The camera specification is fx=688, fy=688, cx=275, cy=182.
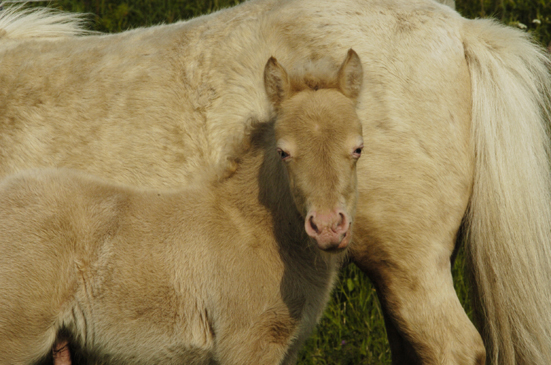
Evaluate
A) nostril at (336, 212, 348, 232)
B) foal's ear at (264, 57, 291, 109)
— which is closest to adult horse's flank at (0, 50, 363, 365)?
foal's ear at (264, 57, 291, 109)

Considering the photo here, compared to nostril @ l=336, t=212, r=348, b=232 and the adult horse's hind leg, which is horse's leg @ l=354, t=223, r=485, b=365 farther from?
nostril @ l=336, t=212, r=348, b=232

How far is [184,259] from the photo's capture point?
3.11m

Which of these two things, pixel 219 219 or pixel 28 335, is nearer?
pixel 28 335

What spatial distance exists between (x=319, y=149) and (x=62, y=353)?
1.53 metres

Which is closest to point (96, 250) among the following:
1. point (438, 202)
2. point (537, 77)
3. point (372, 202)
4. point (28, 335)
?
point (28, 335)

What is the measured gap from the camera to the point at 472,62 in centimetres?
371

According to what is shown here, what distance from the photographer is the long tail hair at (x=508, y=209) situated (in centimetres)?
362

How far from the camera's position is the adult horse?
138 inches

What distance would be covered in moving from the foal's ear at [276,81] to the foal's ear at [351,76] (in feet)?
0.81

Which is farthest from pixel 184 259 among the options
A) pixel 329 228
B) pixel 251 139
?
pixel 329 228

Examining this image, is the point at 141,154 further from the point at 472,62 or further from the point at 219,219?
the point at 472,62

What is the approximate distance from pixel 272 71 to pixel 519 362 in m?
2.12

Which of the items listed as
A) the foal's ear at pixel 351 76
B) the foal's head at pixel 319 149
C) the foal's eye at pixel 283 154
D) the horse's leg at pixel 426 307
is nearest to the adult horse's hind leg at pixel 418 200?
the horse's leg at pixel 426 307

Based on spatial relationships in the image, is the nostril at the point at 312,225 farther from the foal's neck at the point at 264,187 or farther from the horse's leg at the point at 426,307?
the horse's leg at the point at 426,307
